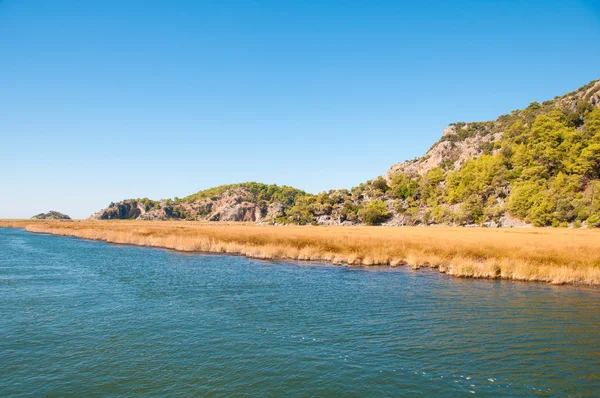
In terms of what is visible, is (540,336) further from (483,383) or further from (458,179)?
(458,179)

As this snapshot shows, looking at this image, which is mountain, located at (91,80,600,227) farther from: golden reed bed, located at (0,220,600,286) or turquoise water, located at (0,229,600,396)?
turquoise water, located at (0,229,600,396)

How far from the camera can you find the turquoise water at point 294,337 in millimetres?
11188

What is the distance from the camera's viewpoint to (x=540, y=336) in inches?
598

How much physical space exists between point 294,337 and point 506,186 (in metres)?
102

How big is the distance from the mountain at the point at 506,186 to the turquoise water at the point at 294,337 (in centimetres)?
6683

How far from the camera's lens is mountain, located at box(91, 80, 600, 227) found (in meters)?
81.9

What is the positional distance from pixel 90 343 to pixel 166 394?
18.3ft

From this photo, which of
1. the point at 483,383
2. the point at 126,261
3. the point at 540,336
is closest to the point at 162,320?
the point at 483,383

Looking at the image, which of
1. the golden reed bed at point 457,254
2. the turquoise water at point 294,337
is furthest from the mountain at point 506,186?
the turquoise water at point 294,337

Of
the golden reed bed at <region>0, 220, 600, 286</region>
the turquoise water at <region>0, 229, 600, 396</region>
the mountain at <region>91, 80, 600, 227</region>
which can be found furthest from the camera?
the mountain at <region>91, 80, 600, 227</region>

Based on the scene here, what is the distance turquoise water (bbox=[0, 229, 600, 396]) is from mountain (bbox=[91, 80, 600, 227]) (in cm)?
6683

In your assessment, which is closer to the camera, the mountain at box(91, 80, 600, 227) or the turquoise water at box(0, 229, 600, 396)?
the turquoise water at box(0, 229, 600, 396)

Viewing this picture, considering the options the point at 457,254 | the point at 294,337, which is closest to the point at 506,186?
the point at 457,254

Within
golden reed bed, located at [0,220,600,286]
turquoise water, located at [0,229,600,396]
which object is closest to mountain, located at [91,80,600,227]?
golden reed bed, located at [0,220,600,286]
